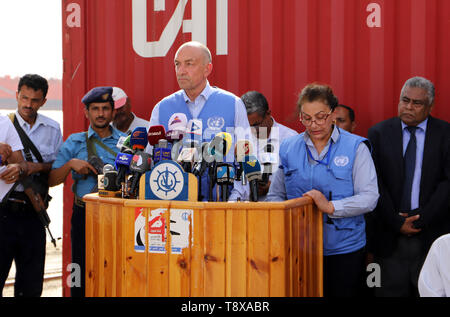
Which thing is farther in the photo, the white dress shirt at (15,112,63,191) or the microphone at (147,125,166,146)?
the white dress shirt at (15,112,63,191)

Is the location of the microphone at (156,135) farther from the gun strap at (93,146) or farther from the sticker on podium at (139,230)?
the gun strap at (93,146)

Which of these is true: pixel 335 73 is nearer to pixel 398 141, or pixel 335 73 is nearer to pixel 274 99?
pixel 274 99

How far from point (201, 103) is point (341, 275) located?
1.29 metres

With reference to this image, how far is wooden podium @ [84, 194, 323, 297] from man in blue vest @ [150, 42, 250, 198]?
35.9 inches

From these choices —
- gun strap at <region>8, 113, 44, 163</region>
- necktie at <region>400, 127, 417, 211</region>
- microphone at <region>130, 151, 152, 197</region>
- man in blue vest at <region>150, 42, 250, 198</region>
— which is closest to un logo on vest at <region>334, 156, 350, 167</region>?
man in blue vest at <region>150, 42, 250, 198</region>

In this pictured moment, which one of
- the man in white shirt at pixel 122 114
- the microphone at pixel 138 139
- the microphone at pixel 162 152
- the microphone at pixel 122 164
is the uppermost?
the man in white shirt at pixel 122 114

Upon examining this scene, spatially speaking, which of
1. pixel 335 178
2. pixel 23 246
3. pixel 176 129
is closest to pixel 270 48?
pixel 335 178

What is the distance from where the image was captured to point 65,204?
4883 millimetres

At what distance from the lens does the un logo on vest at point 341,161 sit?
273 centimetres

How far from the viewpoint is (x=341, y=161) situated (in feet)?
8.96

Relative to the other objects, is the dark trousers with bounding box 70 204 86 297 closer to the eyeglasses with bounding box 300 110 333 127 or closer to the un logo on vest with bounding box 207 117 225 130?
the un logo on vest with bounding box 207 117 225 130

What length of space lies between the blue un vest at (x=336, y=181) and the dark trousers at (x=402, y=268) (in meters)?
0.75

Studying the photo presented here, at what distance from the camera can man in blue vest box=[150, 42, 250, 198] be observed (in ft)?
10.1

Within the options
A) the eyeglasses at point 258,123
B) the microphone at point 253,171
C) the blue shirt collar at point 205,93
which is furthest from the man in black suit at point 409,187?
the microphone at point 253,171
